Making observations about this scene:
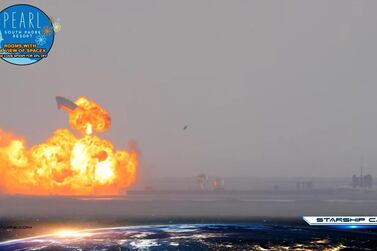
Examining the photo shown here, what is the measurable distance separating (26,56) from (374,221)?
398ft

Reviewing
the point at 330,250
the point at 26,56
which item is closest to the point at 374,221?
the point at 330,250

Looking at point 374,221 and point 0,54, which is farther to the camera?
point 374,221

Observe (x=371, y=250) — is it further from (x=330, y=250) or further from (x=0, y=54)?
(x=0, y=54)

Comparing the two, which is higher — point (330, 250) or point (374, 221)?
point (374, 221)

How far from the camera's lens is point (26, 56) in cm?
13338

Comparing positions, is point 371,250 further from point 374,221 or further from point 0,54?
point 0,54

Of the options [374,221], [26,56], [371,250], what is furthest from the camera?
[371,250]

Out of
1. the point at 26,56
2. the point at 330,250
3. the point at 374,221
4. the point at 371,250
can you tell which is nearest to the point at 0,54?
the point at 26,56

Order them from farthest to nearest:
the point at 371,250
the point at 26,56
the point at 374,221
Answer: the point at 371,250, the point at 374,221, the point at 26,56

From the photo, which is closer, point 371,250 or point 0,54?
point 0,54

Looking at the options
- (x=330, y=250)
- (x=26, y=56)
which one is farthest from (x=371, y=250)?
(x=26, y=56)

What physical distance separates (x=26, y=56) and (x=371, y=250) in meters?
164

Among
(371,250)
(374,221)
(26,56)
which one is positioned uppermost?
(26,56)

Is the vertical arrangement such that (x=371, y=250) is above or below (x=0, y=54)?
below
